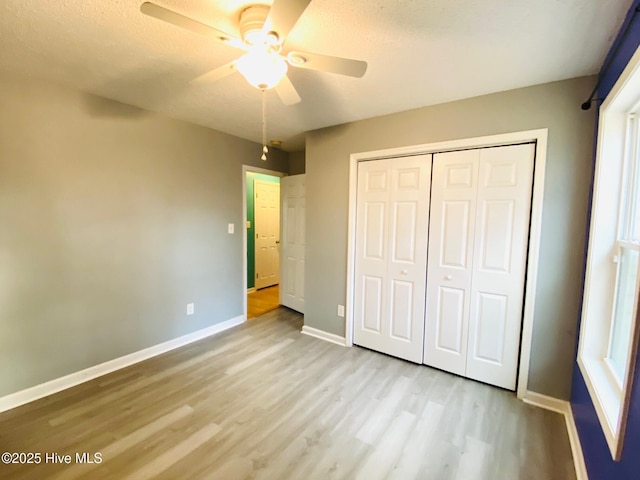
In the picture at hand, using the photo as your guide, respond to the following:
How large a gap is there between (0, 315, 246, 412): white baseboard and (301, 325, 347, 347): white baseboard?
1.01 metres

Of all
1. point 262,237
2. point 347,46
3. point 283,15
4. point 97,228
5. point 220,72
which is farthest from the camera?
point 262,237

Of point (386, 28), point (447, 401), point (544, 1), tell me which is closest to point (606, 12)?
point (544, 1)

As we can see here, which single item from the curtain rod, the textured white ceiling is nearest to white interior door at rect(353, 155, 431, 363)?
the textured white ceiling

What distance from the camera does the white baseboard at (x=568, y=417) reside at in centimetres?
156

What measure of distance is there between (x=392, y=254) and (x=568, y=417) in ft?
5.42

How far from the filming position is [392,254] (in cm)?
278

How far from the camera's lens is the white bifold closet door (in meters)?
2.19

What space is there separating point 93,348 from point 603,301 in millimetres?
3646

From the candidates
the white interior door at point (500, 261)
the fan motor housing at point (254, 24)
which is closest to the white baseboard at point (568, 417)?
the white interior door at point (500, 261)

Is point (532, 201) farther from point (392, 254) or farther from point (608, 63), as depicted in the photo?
point (392, 254)

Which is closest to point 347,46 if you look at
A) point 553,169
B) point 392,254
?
point 553,169

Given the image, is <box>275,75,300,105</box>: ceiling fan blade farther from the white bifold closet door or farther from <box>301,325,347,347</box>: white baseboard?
<box>301,325,347,347</box>: white baseboard

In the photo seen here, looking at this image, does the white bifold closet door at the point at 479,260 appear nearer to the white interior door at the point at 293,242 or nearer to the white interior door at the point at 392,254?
the white interior door at the point at 392,254

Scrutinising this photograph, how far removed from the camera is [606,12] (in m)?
1.32
